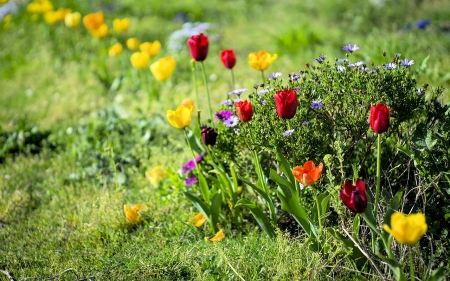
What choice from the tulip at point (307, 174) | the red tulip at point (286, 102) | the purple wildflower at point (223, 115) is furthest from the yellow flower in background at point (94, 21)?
the tulip at point (307, 174)

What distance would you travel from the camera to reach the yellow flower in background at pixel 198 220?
2.83m

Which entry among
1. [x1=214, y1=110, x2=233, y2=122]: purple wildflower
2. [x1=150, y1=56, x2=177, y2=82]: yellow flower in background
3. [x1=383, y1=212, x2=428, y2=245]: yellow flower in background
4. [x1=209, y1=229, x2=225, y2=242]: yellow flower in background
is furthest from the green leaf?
[x1=150, y1=56, x2=177, y2=82]: yellow flower in background

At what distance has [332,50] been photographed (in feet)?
16.9

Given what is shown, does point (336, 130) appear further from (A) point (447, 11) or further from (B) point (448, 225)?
(A) point (447, 11)

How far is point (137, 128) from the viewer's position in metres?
4.13

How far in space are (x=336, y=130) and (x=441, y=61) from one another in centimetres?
255

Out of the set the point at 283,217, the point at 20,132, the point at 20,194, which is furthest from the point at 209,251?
the point at 20,132

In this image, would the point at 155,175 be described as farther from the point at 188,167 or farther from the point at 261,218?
the point at 261,218

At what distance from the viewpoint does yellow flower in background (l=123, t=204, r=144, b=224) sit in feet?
9.65

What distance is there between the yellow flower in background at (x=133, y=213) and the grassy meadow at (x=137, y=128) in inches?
2.6

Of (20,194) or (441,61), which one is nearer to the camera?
(20,194)

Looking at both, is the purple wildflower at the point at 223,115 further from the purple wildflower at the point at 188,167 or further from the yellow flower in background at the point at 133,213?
the yellow flower in background at the point at 133,213

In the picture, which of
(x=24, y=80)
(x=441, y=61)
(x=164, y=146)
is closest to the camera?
(x=164, y=146)

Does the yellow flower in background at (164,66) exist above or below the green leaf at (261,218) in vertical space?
above
